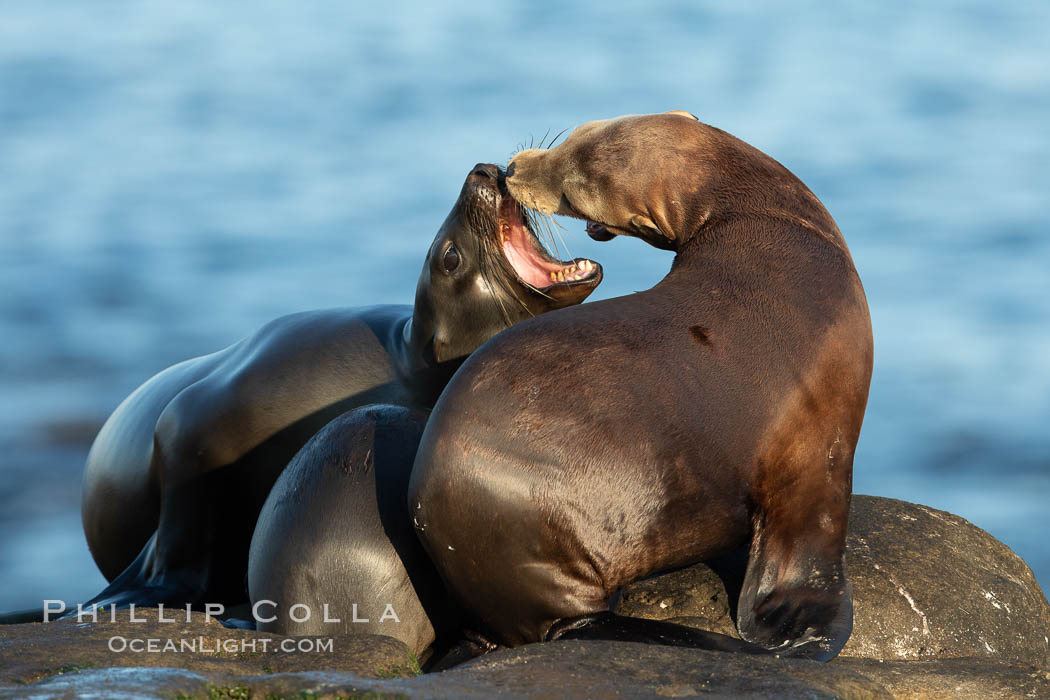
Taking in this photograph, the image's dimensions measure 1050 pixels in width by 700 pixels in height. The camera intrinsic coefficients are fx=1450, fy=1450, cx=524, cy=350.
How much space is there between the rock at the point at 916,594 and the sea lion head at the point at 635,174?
1432 millimetres

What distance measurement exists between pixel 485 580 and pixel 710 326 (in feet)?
4.04

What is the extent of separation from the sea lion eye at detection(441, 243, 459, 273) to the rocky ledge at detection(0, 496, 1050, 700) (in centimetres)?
182

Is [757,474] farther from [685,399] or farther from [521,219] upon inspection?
[521,219]

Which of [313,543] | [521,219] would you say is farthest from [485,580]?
[521,219]

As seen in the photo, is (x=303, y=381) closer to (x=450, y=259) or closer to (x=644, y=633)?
(x=450, y=259)

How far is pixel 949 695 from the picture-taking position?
15.8ft

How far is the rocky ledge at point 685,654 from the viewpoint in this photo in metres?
3.77

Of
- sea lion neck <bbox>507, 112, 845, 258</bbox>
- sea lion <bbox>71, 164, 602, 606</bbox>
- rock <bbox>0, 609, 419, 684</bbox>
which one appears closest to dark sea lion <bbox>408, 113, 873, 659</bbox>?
sea lion neck <bbox>507, 112, 845, 258</bbox>

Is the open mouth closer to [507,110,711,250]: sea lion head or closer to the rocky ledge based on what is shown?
[507,110,711,250]: sea lion head

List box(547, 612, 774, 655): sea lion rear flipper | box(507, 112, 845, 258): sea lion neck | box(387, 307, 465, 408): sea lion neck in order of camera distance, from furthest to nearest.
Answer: box(387, 307, 465, 408): sea lion neck
box(507, 112, 845, 258): sea lion neck
box(547, 612, 774, 655): sea lion rear flipper

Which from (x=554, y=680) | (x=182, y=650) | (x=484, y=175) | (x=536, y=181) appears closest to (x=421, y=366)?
(x=484, y=175)

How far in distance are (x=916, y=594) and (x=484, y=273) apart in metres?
2.40

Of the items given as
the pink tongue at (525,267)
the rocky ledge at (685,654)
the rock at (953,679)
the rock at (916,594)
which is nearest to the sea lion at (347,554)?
the rocky ledge at (685,654)

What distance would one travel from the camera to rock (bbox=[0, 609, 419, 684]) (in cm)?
411
